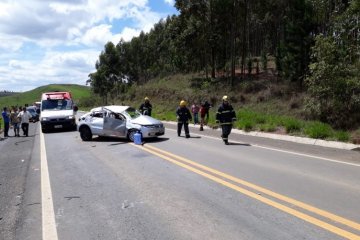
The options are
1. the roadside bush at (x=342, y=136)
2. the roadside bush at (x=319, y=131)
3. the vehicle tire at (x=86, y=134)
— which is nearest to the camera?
the roadside bush at (x=342, y=136)

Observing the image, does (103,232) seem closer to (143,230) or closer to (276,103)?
A: (143,230)

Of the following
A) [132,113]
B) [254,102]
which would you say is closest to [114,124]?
[132,113]

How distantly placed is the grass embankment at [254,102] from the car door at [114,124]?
642cm

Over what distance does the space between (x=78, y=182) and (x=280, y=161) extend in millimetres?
5055

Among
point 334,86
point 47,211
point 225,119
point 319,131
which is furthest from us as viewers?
point 334,86

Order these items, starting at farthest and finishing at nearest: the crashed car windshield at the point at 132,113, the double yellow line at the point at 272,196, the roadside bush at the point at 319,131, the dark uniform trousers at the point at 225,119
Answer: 1. the crashed car windshield at the point at 132,113
2. the roadside bush at the point at 319,131
3. the dark uniform trousers at the point at 225,119
4. the double yellow line at the point at 272,196

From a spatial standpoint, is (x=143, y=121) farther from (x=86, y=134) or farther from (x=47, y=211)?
(x=47, y=211)

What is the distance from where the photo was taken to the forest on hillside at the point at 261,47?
19.1m

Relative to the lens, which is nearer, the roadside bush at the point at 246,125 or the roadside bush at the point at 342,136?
the roadside bush at the point at 342,136

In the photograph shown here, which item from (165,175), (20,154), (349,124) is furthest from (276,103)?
(165,175)

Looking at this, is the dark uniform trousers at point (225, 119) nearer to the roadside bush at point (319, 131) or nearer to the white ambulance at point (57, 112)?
the roadside bush at point (319, 131)

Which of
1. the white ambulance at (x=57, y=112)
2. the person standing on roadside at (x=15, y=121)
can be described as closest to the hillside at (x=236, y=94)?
the white ambulance at (x=57, y=112)

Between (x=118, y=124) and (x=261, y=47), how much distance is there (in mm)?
62001

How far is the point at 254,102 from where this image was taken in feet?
103
